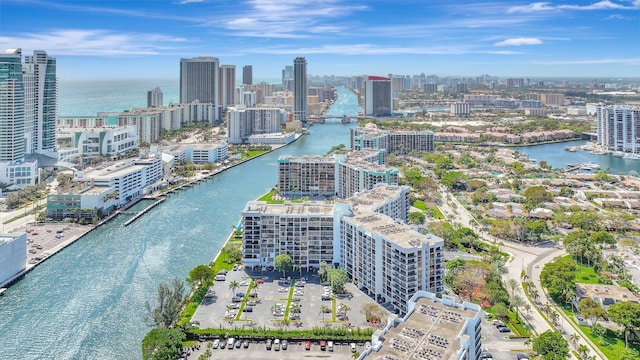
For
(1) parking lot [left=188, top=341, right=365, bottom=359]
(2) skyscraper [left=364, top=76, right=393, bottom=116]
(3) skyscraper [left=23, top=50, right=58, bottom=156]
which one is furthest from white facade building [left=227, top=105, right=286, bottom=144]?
(1) parking lot [left=188, top=341, right=365, bottom=359]

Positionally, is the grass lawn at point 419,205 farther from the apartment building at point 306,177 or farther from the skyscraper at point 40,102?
the skyscraper at point 40,102

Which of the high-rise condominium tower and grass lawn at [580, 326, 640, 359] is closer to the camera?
grass lawn at [580, 326, 640, 359]

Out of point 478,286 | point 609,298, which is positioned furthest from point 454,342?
point 609,298

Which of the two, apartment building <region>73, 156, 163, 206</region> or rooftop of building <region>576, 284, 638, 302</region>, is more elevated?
apartment building <region>73, 156, 163, 206</region>

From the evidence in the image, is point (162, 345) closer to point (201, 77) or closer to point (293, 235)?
point (293, 235)

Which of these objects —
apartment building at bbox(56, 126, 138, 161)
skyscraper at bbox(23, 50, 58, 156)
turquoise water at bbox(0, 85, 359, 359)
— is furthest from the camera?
apartment building at bbox(56, 126, 138, 161)

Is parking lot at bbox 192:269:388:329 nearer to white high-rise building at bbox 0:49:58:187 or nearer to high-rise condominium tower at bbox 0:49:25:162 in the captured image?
white high-rise building at bbox 0:49:58:187
